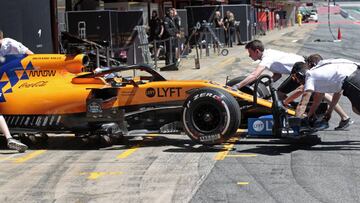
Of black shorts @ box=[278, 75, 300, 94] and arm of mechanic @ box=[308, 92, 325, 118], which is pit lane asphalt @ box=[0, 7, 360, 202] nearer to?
arm of mechanic @ box=[308, 92, 325, 118]

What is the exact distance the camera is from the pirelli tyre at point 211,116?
724 cm

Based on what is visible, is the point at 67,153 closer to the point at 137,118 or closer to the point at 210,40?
the point at 137,118

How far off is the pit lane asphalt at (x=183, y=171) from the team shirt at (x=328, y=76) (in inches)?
29.8

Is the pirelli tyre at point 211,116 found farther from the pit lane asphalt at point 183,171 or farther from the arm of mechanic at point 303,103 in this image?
the arm of mechanic at point 303,103

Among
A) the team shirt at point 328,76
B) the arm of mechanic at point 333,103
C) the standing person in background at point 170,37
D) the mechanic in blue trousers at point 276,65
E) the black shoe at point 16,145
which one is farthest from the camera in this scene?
the standing person in background at point 170,37

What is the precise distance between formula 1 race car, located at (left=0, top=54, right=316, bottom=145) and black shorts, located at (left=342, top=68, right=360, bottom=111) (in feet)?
2.52

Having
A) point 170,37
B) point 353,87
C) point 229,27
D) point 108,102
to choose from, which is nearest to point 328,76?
point 353,87

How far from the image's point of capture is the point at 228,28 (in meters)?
29.7

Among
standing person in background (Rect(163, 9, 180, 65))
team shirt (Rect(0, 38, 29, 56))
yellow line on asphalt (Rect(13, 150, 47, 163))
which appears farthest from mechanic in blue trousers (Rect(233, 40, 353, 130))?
standing person in background (Rect(163, 9, 180, 65))

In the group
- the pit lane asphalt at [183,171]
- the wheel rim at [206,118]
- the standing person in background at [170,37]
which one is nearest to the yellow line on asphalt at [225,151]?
the pit lane asphalt at [183,171]

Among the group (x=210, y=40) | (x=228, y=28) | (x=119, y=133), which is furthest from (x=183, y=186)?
(x=228, y=28)

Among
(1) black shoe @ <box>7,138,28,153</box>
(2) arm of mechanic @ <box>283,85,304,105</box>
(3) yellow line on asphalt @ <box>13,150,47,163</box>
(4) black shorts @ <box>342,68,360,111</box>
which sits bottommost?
(3) yellow line on asphalt @ <box>13,150,47,163</box>

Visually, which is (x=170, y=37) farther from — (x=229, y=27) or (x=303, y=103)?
(x=303, y=103)

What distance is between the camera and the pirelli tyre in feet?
23.8
